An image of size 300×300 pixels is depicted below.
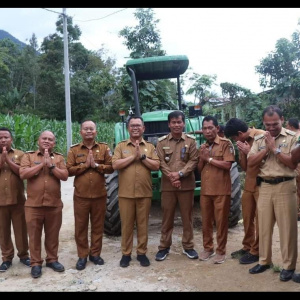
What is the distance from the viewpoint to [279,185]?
12.4 ft

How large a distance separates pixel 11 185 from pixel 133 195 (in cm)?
141

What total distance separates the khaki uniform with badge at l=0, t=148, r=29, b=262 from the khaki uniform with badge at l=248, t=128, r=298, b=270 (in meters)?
2.75

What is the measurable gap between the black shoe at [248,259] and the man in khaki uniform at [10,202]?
2.50 m

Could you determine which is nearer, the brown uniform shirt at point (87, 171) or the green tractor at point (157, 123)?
the brown uniform shirt at point (87, 171)

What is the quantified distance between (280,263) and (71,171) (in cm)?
260

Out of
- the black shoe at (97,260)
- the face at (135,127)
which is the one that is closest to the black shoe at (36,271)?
the black shoe at (97,260)

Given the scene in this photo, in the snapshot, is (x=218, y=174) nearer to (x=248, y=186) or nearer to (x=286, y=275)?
(x=248, y=186)

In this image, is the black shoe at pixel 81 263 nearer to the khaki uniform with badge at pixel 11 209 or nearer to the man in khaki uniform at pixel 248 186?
the khaki uniform with badge at pixel 11 209

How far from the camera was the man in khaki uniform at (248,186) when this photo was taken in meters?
4.27

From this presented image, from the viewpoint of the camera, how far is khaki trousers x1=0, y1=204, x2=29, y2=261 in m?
4.41

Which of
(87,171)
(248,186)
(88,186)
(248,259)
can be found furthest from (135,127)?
(248,259)

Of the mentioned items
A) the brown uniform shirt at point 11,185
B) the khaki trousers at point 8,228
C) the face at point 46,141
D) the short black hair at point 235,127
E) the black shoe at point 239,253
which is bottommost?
the black shoe at point 239,253
